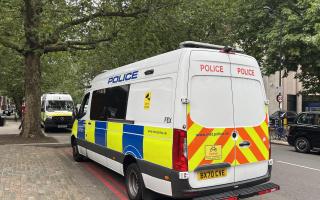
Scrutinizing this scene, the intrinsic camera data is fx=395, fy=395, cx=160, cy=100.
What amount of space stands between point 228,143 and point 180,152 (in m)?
0.92

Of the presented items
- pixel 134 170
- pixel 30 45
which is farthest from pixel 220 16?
pixel 134 170

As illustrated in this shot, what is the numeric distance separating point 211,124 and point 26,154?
27.8 feet

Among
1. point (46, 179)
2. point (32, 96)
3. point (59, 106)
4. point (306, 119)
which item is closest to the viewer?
point (46, 179)

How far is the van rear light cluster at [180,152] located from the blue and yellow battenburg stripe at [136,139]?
11 cm

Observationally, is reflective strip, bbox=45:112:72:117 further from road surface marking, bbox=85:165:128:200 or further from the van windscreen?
road surface marking, bbox=85:165:128:200

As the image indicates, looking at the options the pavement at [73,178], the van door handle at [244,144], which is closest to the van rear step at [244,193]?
the van door handle at [244,144]

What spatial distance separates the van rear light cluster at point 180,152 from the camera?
577 cm

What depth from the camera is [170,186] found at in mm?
5875

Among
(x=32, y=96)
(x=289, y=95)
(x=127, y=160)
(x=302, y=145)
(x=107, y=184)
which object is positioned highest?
(x=289, y=95)

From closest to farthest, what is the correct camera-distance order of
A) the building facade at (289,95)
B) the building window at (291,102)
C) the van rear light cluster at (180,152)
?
the van rear light cluster at (180,152)
the building facade at (289,95)
the building window at (291,102)

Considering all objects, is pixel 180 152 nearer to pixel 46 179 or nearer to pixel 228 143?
pixel 228 143

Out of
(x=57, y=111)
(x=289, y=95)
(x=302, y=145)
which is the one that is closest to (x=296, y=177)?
(x=302, y=145)

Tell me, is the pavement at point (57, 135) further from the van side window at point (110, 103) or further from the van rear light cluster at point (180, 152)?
the van rear light cluster at point (180, 152)

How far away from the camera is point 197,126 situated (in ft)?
19.5
